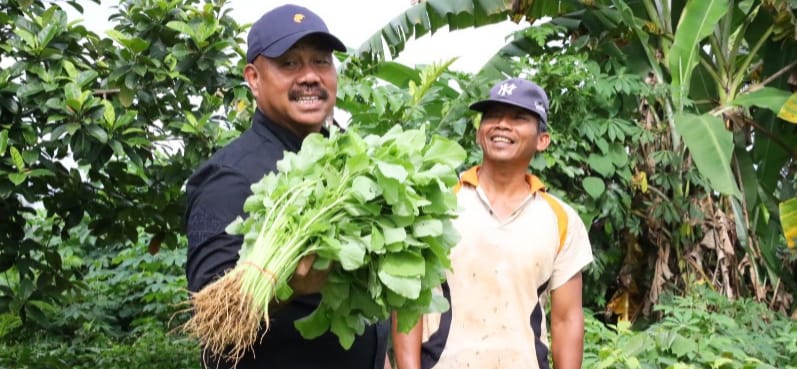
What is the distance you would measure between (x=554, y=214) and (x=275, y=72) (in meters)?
1.60

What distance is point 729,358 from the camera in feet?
17.3

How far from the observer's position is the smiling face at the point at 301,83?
2.70 metres

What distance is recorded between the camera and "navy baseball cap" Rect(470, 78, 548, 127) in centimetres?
401

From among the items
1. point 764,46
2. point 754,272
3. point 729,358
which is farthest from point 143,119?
point 764,46

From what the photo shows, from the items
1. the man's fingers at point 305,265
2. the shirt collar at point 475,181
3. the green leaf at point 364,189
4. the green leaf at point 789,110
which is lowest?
the green leaf at point 789,110

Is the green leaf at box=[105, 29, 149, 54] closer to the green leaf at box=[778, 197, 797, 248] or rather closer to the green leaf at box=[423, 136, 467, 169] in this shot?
the green leaf at box=[423, 136, 467, 169]

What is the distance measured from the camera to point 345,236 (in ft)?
7.43

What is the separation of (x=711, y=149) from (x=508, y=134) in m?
3.35

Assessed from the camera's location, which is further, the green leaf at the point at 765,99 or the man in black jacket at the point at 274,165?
the green leaf at the point at 765,99

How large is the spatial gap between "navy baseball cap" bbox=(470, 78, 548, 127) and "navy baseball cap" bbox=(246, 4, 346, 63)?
1.33 m

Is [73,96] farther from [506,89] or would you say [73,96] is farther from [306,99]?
[306,99]

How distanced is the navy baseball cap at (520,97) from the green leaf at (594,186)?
110 inches

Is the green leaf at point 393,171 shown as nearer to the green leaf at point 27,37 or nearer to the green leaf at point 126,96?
the green leaf at point 126,96

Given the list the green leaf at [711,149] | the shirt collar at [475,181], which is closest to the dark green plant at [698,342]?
the green leaf at [711,149]
